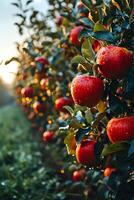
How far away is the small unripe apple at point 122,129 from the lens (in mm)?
1980

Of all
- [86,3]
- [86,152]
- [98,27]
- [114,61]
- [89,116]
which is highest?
[86,3]

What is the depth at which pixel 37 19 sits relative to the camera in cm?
530

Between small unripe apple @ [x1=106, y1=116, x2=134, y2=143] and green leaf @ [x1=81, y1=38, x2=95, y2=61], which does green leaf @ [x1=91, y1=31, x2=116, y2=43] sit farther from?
small unripe apple @ [x1=106, y1=116, x2=134, y2=143]

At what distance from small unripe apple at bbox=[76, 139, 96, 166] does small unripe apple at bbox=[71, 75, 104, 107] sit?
14.0 inches

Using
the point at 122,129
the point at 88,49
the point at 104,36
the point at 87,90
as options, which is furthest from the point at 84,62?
the point at 122,129

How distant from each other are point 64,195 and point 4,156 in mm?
2402

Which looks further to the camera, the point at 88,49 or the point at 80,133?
the point at 80,133

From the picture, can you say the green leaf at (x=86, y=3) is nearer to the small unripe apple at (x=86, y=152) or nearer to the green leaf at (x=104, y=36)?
the green leaf at (x=104, y=36)

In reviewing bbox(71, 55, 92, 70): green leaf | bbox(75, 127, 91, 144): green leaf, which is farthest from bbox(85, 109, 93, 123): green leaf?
bbox(71, 55, 92, 70): green leaf

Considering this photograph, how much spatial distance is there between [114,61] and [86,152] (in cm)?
60

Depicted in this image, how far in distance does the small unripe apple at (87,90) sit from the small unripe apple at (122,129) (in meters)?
0.15

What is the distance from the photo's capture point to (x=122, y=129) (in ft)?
6.51

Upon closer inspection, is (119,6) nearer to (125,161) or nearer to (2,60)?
(125,161)

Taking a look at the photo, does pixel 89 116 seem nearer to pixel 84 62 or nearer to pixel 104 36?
pixel 84 62
